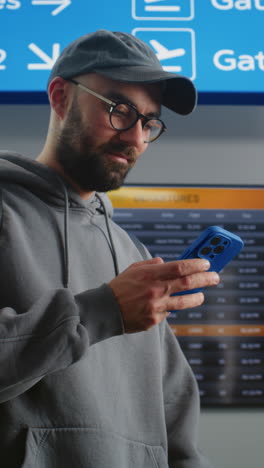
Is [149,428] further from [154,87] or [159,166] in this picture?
[159,166]

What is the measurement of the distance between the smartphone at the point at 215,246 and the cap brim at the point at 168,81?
33cm

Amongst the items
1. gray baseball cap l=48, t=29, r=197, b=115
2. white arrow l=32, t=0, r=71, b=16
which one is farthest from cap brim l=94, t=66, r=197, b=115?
white arrow l=32, t=0, r=71, b=16

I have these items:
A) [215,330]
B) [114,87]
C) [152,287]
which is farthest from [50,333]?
[215,330]

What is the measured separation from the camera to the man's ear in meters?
0.84

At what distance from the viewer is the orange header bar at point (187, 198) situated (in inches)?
59.2

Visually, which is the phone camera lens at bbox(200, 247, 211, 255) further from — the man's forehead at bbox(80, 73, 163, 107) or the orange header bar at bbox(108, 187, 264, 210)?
the orange header bar at bbox(108, 187, 264, 210)

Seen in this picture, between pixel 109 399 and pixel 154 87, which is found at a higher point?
pixel 154 87

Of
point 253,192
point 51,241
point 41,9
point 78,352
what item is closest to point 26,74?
point 41,9

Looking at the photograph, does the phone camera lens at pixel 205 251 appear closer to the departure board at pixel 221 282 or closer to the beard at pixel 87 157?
the beard at pixel 87 157

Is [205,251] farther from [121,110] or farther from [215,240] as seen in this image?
[121,110]

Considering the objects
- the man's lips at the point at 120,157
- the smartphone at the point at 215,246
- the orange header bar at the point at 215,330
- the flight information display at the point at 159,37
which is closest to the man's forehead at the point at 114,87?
the man's lips at the point at 120,157

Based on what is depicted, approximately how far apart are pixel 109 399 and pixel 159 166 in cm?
101

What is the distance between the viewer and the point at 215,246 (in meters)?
0.66

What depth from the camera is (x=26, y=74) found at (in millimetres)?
1271
